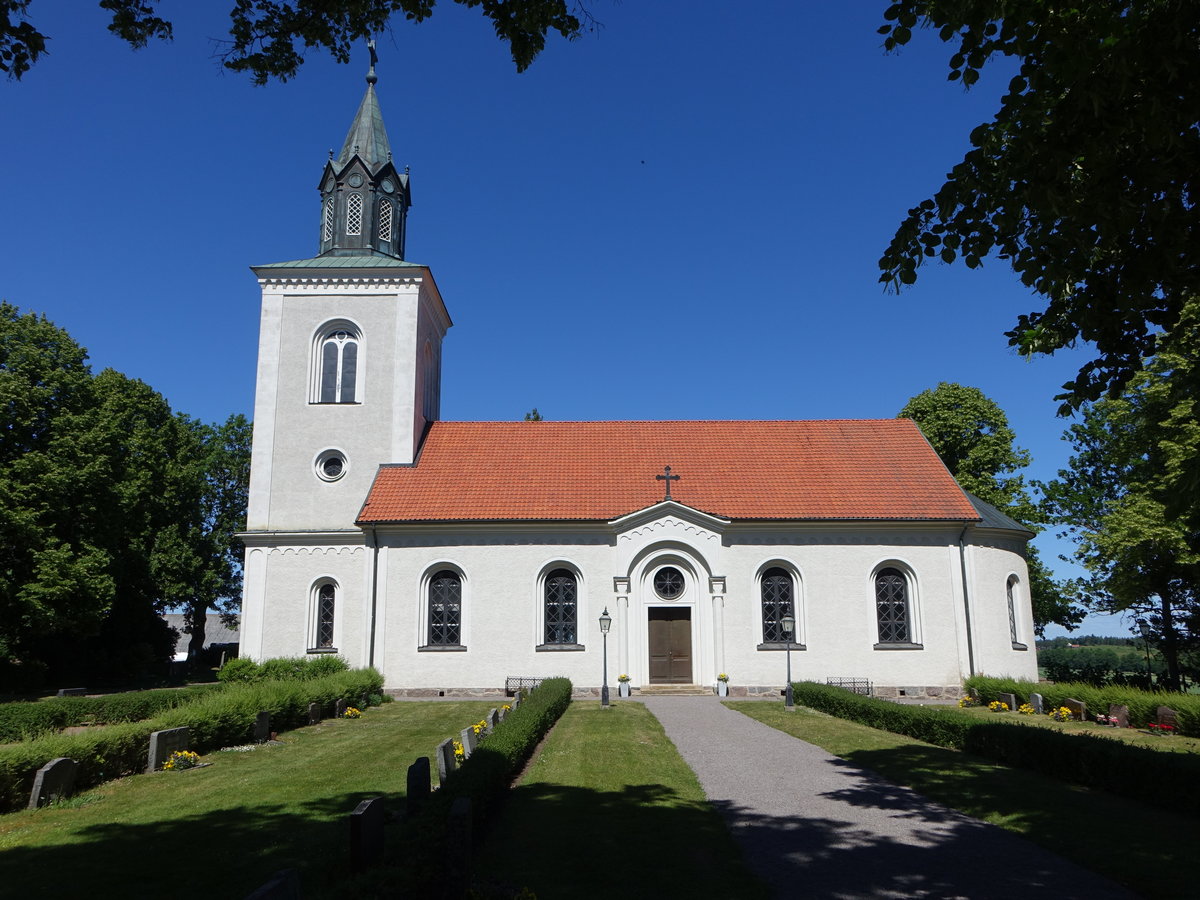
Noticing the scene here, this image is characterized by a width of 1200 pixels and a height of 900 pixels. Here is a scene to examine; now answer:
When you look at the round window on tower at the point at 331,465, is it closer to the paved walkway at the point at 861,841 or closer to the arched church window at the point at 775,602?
the arched church window at the point at 775,602

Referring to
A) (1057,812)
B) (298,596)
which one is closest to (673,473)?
(298,596)

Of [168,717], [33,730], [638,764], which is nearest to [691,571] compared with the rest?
[638,764]

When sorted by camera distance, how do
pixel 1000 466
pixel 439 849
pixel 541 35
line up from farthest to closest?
pixel 1000 466
pixel 541 35
pixel 439 849

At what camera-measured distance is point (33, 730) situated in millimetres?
16875

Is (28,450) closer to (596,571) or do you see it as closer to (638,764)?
(596,571)

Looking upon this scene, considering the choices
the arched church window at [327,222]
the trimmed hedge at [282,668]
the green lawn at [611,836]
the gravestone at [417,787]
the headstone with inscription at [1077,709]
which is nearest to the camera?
the green lawn at [611,836]

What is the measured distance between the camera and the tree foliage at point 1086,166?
6934 millimetres

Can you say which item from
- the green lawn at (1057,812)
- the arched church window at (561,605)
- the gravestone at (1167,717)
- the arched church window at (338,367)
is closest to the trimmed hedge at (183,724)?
the arched church window at (561,605)

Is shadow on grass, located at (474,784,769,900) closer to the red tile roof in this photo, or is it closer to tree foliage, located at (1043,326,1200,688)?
the red tile roof

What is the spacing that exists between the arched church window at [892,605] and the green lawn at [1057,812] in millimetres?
10823

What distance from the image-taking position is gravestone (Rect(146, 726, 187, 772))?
1360 cm

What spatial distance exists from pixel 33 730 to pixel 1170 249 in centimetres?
2056

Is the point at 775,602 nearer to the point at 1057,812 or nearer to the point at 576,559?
the point at 576,559

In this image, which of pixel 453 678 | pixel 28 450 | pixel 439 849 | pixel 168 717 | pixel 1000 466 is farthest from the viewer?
pixel 1000 466
